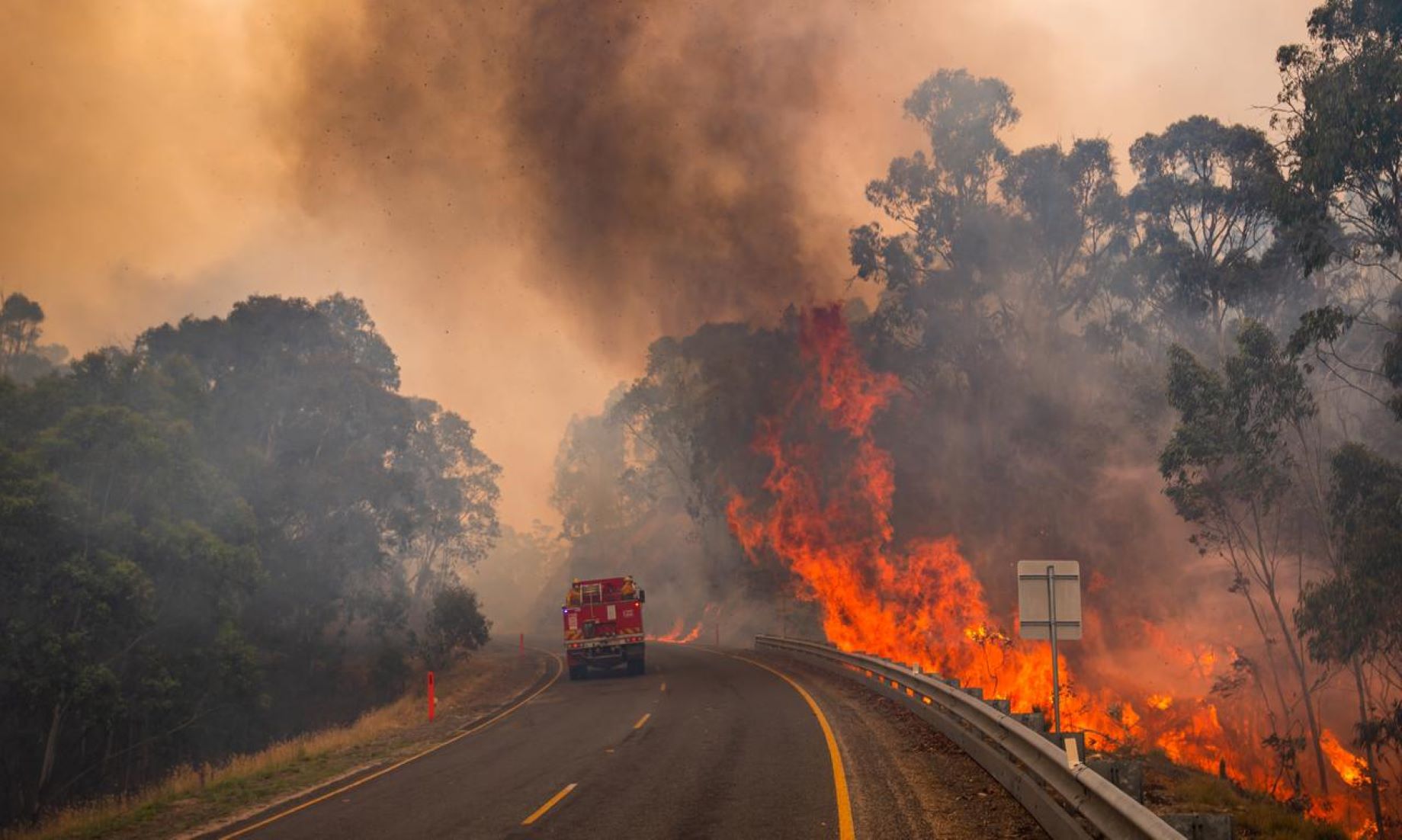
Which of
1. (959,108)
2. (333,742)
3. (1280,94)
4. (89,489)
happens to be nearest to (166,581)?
(89,489)

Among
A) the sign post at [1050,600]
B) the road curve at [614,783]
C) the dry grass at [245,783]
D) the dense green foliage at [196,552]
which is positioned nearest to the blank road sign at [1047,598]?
the sign post at [1050,600]

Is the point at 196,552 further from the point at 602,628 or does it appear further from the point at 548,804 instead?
the point at 548,804

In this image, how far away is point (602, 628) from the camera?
2983cm

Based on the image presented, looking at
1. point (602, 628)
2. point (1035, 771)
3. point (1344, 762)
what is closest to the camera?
point (1035, 771)

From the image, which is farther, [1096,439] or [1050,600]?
[1096,439]

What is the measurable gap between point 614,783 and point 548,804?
4.33 ft

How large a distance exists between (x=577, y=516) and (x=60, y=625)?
8166 cm

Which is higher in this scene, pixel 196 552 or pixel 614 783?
pixel 196 552

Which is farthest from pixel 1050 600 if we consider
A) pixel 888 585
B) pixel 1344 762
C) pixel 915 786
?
pixel 888 585

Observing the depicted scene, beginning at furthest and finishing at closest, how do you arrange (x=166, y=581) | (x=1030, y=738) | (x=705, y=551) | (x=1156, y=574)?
(x=705, y=551), (x=1156, y=574), (x=166, y=581), (x=1030, y=738)

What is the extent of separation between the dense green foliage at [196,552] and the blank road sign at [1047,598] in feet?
90.7

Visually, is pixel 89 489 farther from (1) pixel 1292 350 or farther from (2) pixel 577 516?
(2) pixel 577 516

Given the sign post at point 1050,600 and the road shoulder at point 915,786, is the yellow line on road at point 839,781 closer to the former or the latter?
the road shoulder at point 915,786

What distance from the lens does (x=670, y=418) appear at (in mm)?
72250
